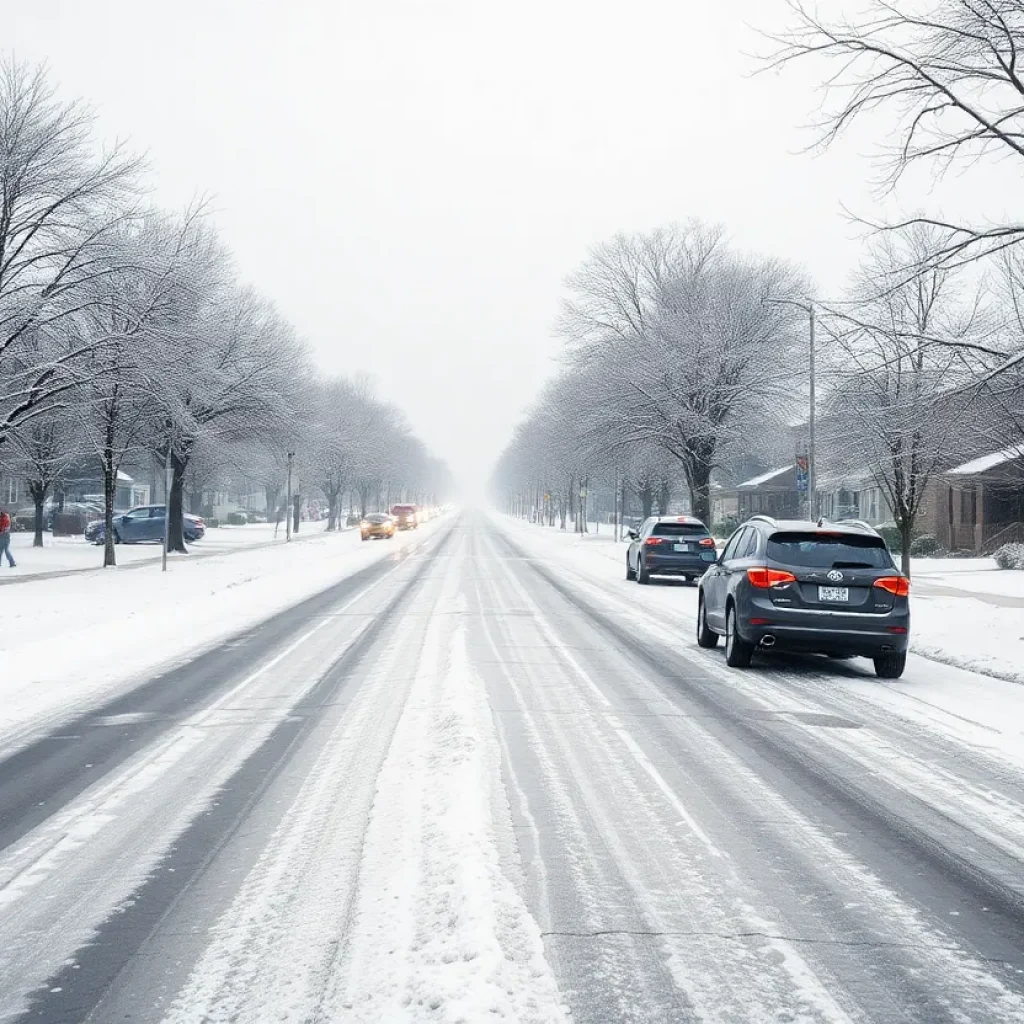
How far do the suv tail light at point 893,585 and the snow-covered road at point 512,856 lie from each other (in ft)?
5.26

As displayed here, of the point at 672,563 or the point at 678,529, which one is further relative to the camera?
the point at 678,529

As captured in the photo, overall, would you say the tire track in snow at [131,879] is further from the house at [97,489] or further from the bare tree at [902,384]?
the house at [97,489]

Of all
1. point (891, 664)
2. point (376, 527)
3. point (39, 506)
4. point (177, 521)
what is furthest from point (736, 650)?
point (376, 527)

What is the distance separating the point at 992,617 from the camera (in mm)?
18172

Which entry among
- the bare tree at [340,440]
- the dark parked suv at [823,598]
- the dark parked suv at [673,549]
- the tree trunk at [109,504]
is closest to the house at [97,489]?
the bare tree at [340,440]

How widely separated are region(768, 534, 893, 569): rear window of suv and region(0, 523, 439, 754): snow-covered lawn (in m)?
6.72

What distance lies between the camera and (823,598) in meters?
12.0

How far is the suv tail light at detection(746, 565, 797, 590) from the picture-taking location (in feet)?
39.4

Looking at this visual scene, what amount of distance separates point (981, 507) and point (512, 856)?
4165 cm

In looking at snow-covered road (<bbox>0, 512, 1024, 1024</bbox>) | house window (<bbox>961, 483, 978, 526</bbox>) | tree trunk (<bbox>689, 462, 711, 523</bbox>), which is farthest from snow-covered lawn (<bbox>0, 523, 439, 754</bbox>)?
house window (<bbox>961, 483, 978, 526</bbox>)

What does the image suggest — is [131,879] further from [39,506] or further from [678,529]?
[39,506]

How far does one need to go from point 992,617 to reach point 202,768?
1477cm

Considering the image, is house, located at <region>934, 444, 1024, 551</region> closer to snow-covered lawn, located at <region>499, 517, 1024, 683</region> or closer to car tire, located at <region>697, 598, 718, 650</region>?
snow-covered lawn, located at <region>499, 517, 1024, 683</region>

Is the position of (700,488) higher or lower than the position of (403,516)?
higher
